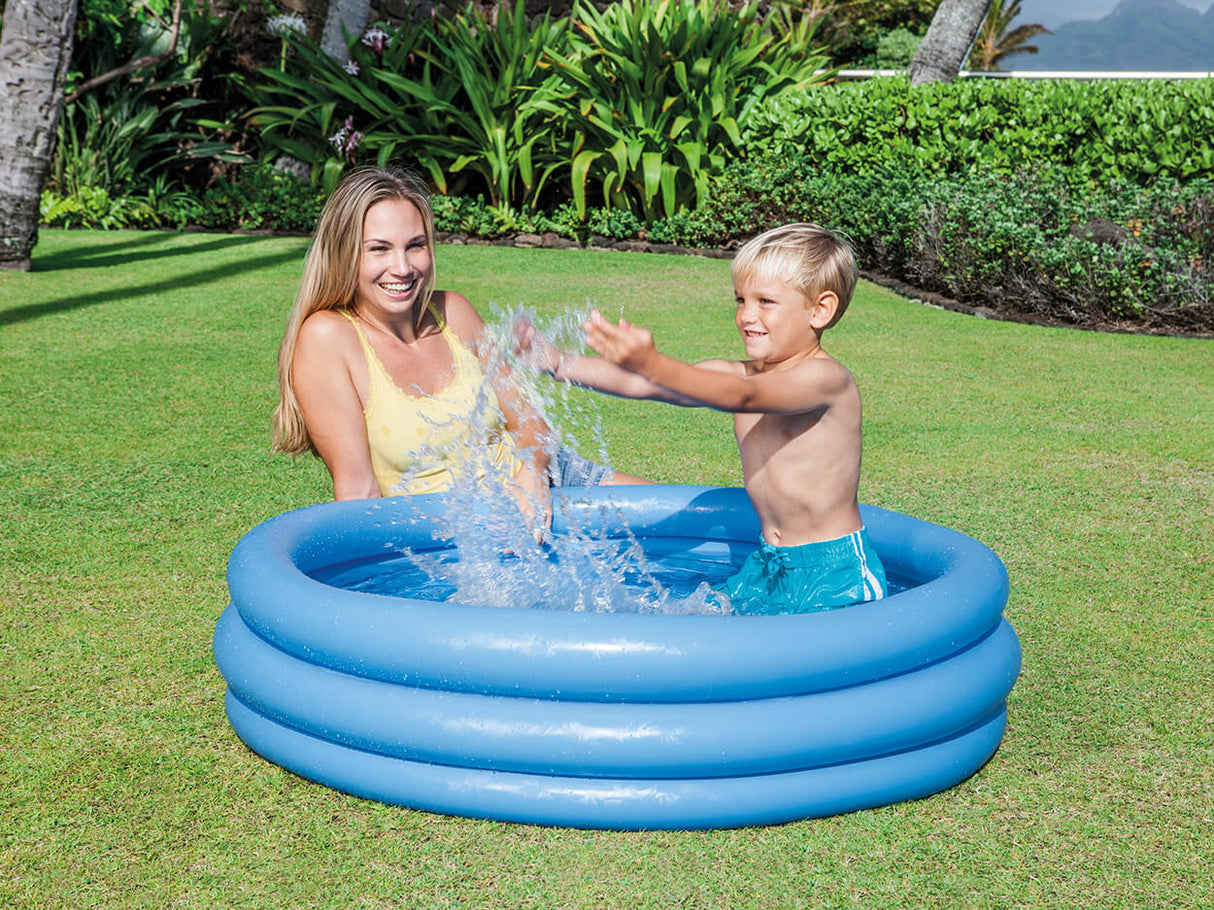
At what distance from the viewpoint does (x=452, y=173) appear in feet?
46.1

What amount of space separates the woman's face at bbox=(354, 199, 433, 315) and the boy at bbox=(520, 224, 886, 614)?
2.19 feet

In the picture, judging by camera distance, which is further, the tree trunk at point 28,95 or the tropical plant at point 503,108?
the tropical plant at point 503,108

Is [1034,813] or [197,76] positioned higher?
[197,76]

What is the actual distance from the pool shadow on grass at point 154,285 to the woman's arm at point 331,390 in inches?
238

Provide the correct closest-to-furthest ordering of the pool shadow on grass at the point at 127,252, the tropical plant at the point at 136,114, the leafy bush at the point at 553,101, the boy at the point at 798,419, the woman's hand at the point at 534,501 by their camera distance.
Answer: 1. the boy at the point at 798,419
2. the woman's hand at the point at 534,501
3. the pool shadow on grass at the point at 127,252
4. the leafy bush at the point at 553,101
5. the tropical plant at the point at 136,114

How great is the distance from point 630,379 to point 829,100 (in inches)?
397

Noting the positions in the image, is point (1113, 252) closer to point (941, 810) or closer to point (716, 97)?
point (716, 97)

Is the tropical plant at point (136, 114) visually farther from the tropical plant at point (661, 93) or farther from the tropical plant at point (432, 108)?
the tropical plant at point (661, 93)

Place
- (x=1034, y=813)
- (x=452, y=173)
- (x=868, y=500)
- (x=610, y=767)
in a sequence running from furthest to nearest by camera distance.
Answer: (x=452, y=173) < (x=868, y=500) < (x=1034, y=813) < (x=610, y=767)

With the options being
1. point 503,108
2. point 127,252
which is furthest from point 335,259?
point 503,108

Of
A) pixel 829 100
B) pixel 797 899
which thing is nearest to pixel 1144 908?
pixel 797 899

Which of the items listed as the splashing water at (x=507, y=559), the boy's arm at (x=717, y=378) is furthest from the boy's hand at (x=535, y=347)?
the boy's arm at (x=717, y=378)

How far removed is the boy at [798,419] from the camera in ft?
10.5

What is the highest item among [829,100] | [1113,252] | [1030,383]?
[829,100]
